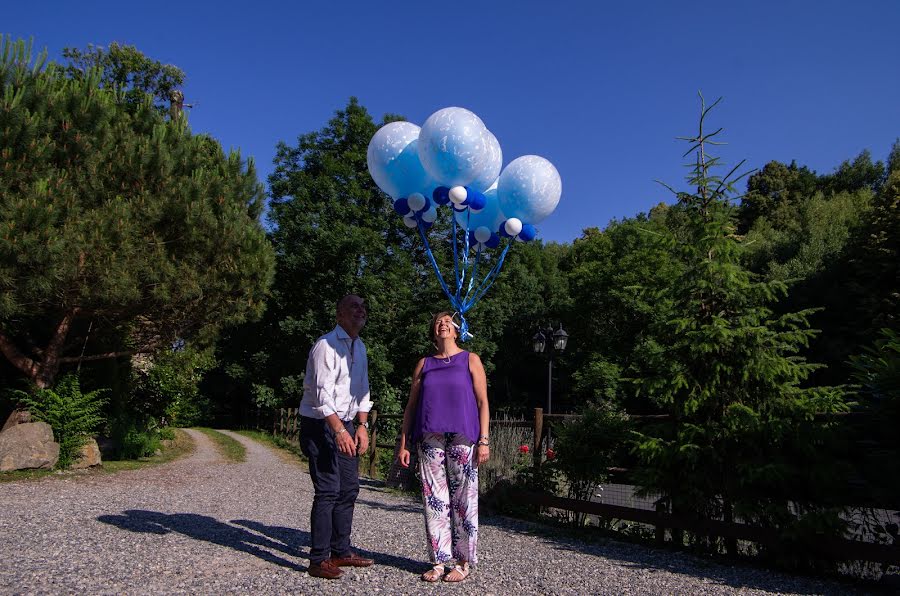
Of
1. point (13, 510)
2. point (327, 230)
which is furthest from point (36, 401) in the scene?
point (327, 230)

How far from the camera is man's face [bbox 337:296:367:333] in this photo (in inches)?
177

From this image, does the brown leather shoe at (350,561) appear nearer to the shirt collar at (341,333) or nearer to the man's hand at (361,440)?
the man's hand at (361,440)

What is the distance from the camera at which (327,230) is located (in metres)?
23.0

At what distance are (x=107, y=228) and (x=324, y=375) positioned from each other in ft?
23.4

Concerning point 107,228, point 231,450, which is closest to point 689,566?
point 107,228

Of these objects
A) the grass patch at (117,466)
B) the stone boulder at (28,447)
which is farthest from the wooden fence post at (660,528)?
the stone boulder at (28,447)

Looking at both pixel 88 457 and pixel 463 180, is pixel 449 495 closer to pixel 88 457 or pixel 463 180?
pixel 463 180

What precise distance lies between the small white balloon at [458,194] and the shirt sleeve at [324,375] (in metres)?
3.44

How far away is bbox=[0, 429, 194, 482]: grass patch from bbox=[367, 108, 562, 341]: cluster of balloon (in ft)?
23.3

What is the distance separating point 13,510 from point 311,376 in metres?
4.67

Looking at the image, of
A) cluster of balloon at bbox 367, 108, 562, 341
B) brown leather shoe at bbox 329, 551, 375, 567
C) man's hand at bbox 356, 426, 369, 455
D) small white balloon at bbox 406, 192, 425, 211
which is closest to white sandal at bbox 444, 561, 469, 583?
brown leather shoe at bbox 329, 551, 375, 567

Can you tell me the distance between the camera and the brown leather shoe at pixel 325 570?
13.3 feet

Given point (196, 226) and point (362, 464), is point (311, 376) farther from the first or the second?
point (362, 464)

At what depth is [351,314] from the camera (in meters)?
4.49
